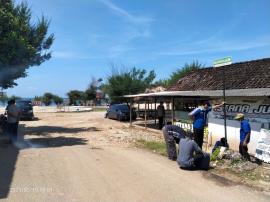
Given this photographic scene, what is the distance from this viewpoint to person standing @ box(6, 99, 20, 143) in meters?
15.7

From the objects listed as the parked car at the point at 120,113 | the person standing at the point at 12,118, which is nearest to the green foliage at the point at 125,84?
the parked car at the point at 120,113

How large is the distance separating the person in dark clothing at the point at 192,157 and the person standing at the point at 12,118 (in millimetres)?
8111

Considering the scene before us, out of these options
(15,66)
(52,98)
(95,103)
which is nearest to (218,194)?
(15,66)

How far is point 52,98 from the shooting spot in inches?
3189

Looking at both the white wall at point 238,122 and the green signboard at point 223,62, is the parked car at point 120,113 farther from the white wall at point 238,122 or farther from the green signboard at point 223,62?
the green signboard at point 223,62

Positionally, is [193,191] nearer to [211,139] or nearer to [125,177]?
[125,177]

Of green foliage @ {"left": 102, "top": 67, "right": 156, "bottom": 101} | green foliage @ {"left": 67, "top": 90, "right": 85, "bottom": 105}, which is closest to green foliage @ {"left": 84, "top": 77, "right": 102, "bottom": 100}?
green foliage @ {"left": 67, "top": 90, "right": 85, "bottom": 105}

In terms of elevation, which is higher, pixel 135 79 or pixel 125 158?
pixel 135 79

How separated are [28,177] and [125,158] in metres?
3.87

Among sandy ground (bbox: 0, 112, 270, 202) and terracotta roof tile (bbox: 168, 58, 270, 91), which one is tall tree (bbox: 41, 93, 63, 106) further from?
sandy ground (bbox: 0, 112, 270, 202)

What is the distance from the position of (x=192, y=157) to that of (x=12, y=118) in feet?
28.4

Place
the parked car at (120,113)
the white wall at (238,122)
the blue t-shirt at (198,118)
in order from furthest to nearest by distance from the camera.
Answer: the parked car at (120,113)
the white wall at (238,122)
the blue t-shirt at (198,118)

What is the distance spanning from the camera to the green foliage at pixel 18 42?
17875 mm

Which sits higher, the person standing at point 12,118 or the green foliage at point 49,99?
the green foliage at point 49,99
